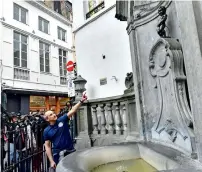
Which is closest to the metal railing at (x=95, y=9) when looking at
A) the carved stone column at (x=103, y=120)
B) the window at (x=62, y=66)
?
the carved stone column at (x=103, y=120)

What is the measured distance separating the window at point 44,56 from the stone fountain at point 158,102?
40.3ft

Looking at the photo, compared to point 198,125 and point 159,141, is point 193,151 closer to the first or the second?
point 198,125

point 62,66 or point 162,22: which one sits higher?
point 62,66

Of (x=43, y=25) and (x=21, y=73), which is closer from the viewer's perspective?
(x=21, y=73)

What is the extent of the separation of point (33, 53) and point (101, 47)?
8058 millimetres

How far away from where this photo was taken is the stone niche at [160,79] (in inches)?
95.6

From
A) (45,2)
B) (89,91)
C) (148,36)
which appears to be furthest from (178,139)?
(45,2)

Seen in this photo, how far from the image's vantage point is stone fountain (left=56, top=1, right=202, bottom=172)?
6.69 ft

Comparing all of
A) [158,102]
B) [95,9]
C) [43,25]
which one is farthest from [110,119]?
[43,25]

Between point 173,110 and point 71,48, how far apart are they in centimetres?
1723

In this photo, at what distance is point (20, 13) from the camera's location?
13.8 m

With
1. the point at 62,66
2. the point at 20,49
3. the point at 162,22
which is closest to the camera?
the point at 162,22

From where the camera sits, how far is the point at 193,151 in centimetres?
211

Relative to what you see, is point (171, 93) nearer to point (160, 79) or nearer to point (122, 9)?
point (160, 79)
